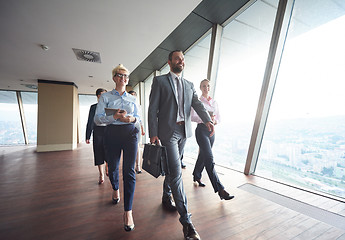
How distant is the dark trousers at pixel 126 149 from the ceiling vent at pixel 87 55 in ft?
11.9

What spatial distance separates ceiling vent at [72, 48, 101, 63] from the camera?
4.12m

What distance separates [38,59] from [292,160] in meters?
7.00

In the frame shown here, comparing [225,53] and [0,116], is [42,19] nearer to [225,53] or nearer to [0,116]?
[225,53]

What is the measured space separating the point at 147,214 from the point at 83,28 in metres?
3.69

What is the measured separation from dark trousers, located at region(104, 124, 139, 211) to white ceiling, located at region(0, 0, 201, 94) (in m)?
2.26

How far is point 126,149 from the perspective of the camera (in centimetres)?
157

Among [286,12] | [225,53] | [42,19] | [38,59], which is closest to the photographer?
[286,12]

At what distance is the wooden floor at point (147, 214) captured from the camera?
1.36 m

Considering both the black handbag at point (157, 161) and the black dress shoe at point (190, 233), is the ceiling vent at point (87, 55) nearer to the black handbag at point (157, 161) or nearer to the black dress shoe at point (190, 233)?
the black handbag at point (157, 161)

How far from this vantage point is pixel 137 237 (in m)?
1.30

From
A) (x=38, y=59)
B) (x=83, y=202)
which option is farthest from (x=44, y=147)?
(x=83, y=202)

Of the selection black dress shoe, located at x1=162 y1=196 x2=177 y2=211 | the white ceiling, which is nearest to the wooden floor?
black dress shoe, located at x1=162 y1=196 x2=177 y2=211

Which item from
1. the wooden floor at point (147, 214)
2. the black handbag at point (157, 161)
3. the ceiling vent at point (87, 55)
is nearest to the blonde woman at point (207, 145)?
the wooden floor at point (147, 214)

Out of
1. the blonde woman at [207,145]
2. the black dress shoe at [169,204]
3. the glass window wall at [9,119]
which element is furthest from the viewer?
the glass window wall at [9,119]
